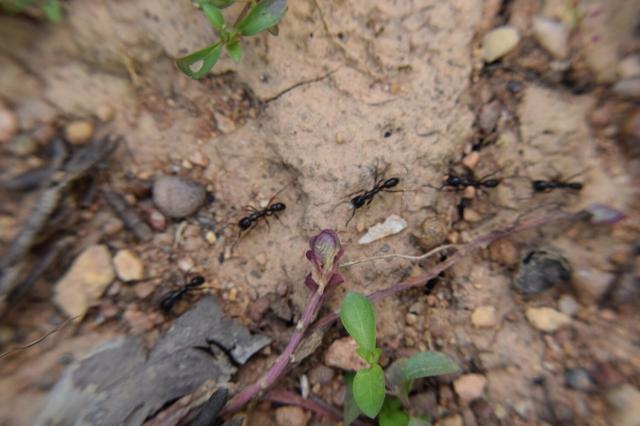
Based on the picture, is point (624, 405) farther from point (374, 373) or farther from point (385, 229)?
point (385, 229)

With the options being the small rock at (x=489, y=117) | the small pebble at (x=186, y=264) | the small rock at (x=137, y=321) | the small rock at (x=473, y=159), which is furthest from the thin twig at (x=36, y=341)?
the small rock at (x=489, y=117)

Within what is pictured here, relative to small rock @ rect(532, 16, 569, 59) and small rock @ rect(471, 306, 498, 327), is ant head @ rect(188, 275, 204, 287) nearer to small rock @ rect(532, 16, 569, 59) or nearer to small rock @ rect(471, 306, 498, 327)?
small rock @ rect(471, 306, 498, 327)

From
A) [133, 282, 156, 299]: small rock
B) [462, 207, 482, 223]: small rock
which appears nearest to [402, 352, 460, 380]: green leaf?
[462, 207, 482, 223]: small rock

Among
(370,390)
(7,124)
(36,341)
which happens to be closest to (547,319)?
(370,390)

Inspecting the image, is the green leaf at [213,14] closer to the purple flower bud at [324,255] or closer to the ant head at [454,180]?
the purple flower bud at [324,255]

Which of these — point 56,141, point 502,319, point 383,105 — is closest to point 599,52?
point 383,105
